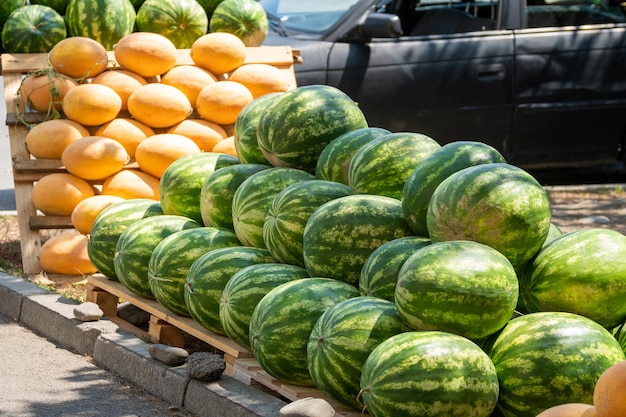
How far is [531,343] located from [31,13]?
537cm

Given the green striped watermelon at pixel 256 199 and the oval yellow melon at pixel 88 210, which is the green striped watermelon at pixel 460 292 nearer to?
the green striped watermelon at pixel 256 199

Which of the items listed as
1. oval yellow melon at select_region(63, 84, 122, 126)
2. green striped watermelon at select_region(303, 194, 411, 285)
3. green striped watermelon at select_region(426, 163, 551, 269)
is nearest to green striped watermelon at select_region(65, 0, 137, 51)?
oval yellow melon at select_region(63, 84, 122, 126)

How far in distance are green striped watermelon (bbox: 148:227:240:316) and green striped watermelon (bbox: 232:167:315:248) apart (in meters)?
0.14

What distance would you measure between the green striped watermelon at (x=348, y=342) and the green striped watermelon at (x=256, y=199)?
1177 mm

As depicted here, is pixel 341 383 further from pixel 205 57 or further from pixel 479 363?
pixel 205 57

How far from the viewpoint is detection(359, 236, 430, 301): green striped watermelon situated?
4.14 m

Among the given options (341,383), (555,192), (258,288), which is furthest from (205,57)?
(555,192)

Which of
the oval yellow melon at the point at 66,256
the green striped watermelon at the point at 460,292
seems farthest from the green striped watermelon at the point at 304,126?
the oval yellow melon at the point at 66,256

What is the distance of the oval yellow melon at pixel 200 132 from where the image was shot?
23.9ft

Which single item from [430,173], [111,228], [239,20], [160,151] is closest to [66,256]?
[160,151]

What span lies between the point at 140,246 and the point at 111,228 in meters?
0.46

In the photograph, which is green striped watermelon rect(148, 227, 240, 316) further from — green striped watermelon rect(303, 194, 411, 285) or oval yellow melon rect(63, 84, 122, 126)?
oval yellow melon rect(63, 84, 122, 126)

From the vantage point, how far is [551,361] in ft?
11.7

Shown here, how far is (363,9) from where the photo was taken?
9.55 meters
